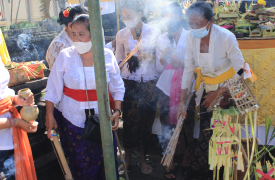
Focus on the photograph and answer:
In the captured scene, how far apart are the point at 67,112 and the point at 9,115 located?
21.6 inches

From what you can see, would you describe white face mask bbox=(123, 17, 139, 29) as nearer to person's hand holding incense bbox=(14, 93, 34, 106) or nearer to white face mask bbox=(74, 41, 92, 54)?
white face mask bbox=(74, 41, 92, 54)

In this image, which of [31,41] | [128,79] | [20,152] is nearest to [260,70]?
[128,79]

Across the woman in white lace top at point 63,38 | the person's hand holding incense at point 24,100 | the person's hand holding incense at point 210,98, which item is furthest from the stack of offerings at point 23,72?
the person's hand holding incense at point 210,98

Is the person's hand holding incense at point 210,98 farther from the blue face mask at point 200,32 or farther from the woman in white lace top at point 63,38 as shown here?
the woman in white lace top at point 63,38

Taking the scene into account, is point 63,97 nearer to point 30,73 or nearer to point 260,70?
point 30,73

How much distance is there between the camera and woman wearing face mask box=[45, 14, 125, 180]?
248 cm

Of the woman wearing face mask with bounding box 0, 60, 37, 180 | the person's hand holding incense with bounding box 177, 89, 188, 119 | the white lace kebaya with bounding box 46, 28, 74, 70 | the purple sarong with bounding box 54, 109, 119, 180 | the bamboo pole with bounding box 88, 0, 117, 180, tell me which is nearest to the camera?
the bamboo pole with bounding box 88, 0, 117, 180

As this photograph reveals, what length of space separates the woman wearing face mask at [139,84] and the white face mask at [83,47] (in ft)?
3.99


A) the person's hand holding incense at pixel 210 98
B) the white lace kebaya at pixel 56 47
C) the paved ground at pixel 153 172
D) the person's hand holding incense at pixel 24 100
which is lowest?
the paved ground at pixel 153 172

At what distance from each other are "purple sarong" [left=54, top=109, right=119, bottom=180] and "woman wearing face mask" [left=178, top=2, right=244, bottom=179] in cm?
116

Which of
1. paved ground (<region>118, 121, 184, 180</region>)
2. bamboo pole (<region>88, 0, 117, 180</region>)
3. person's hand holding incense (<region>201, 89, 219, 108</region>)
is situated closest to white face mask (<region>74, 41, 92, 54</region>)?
bamboo pole (<region>88, 0, 117, 180</region>)

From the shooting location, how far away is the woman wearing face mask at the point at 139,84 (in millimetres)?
3596

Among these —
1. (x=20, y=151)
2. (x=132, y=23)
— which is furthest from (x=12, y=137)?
(x=132, y=23)

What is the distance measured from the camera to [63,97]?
8.60 ft
